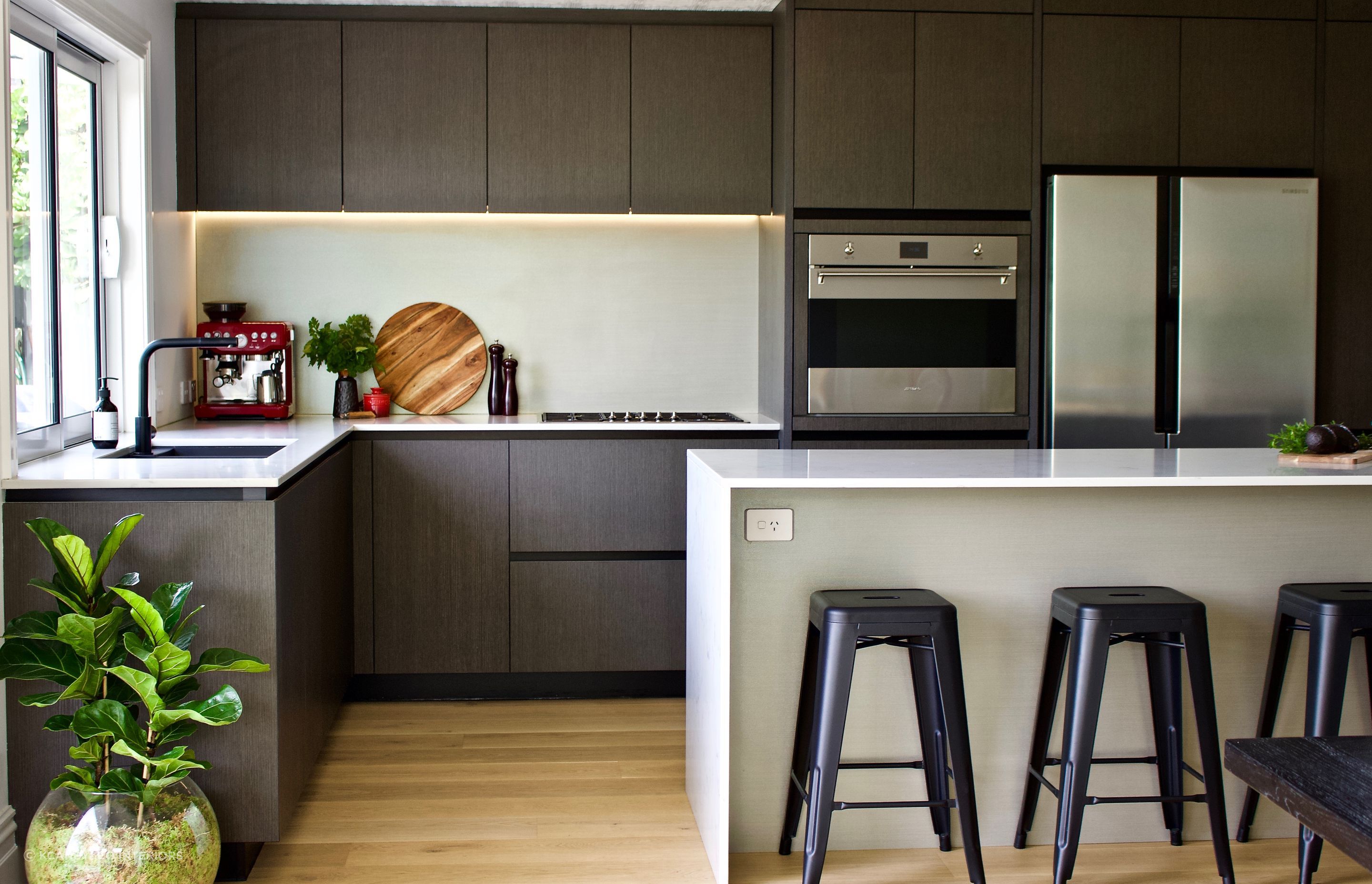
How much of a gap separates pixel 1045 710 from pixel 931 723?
1.00 feet

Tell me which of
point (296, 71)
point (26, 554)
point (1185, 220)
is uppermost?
point (296, 71)

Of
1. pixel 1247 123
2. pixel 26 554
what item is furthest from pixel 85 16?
pixel 1247 123

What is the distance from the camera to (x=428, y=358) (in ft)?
13.6

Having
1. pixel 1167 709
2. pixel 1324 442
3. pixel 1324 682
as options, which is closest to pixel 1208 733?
pixel 1167 709

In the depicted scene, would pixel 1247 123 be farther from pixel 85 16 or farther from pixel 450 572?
pixel 85 16

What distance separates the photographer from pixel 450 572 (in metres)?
3.61

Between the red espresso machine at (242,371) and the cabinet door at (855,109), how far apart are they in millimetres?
1890

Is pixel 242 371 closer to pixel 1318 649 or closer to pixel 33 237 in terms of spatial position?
pixel 33 237

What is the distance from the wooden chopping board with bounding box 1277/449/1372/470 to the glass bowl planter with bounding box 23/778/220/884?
245 centimetres

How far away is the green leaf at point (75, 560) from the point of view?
6.73 feet

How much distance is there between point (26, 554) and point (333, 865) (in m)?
0.92

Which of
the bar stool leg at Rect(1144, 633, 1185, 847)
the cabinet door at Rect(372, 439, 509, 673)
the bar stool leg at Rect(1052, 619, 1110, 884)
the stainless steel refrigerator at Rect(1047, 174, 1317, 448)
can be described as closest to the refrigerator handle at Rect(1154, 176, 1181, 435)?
the stainless steel refrigerator at Rect(1047, 174, 1317, 448)

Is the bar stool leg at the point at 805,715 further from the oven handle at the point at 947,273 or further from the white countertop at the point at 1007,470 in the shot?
the oven handle at the point at 947,273

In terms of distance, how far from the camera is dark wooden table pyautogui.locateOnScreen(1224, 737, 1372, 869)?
1.12 m
